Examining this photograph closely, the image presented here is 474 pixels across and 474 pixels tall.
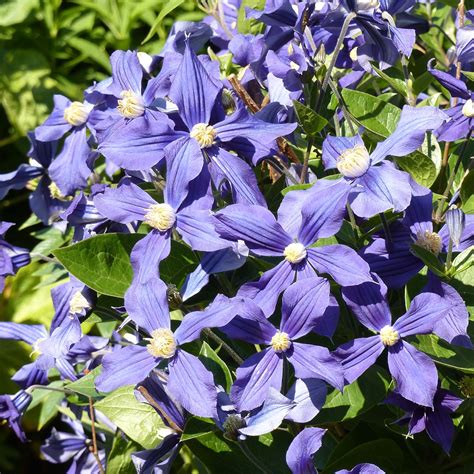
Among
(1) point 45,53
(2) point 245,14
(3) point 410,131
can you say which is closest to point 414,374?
(3) point 410,131

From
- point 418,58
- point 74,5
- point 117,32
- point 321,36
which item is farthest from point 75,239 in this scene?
point 74,5

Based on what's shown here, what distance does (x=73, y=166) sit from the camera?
3.64ft

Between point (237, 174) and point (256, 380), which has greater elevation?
point (237, 174)

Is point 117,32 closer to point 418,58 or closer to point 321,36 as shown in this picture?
point 418,58

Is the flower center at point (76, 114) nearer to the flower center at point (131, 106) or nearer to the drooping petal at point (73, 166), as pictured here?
the drooping petal at point (73, 166)

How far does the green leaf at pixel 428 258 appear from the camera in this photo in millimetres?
802

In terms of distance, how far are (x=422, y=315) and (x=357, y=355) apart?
0.08 metres

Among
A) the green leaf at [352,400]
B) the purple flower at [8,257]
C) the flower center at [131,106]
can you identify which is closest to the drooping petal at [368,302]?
the green leaf at [352,400]

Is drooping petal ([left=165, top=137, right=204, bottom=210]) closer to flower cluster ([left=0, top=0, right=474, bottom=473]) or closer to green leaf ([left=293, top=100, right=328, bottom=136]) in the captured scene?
flower cluster ([left=0, top=0, right=474, bottom=473])

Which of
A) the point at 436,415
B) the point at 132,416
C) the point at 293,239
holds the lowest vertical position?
the point at 132,416

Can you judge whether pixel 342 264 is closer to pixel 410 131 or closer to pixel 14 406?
pixel 410 131

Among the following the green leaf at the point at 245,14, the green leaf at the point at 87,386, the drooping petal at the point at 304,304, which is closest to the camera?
the drooping petal at the point at 304,304

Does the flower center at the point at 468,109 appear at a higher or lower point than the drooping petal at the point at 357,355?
higher

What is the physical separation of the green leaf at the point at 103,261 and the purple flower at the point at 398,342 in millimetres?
255
